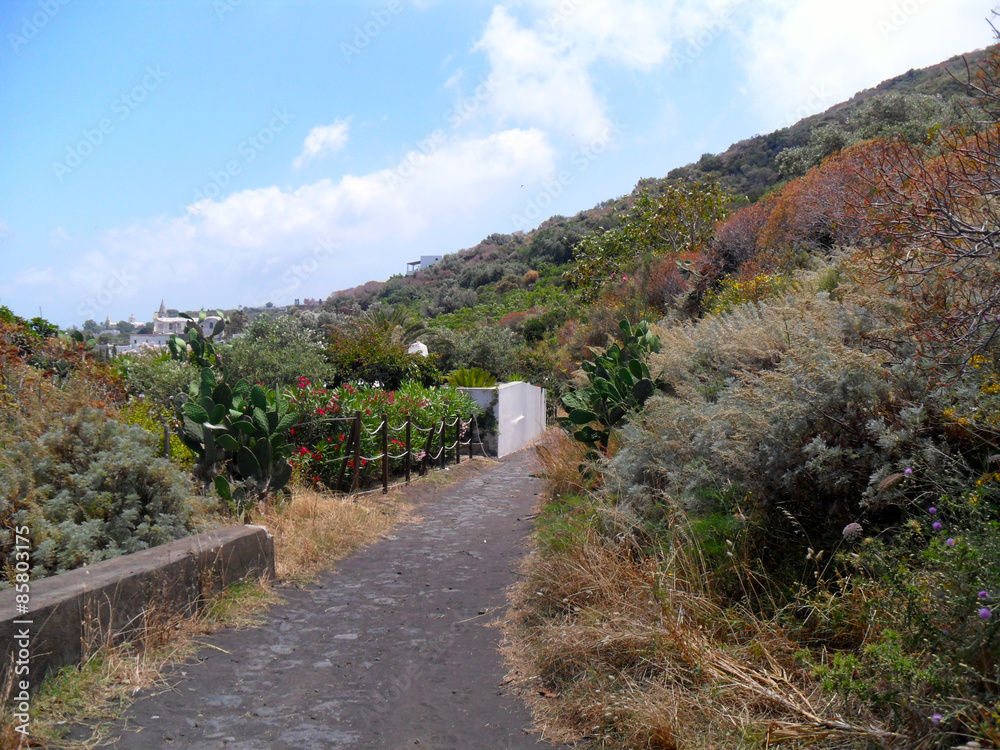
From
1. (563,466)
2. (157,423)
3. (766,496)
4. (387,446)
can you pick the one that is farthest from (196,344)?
(766,496)

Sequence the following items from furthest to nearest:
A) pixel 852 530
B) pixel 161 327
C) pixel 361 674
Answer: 1. pixel 161 327
2. pixel 361 674
3. pixel 852 530

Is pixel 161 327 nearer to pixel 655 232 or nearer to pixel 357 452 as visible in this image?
pixel 655 232

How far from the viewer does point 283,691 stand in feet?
13.7

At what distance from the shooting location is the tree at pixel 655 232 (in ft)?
79.0

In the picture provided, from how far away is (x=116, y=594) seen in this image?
4277 millimetres

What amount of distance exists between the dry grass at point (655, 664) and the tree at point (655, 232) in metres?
17.3

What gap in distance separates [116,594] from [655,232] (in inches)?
932

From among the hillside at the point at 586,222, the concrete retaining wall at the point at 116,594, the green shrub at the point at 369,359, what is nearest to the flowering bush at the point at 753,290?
the concrete retaining wall at the point at 116,594

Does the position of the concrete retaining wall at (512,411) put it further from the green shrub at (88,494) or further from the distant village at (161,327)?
the green shrub at (88,494)

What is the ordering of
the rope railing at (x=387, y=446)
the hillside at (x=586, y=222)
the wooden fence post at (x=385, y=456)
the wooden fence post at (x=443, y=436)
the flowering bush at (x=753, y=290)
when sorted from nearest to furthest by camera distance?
the flowering bush at (x=753, y=290) → the rope railing at (x=387, y=446) → the wooden fence post at (x=385, y=456) → the wooden fence post at (x=443, y=436) → the hillside at (x=586, y=222)

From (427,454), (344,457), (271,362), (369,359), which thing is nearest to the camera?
(344,457)

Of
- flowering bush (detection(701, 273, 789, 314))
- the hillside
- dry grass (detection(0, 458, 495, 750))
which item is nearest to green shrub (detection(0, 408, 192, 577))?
dry grass (detection(0, 458, 495, 750))

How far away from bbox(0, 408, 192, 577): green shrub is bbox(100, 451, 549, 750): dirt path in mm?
1035

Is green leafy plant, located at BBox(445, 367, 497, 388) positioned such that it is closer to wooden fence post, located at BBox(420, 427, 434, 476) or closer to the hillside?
wooden fence post, located at BBox(420, 427, 434, 476)
